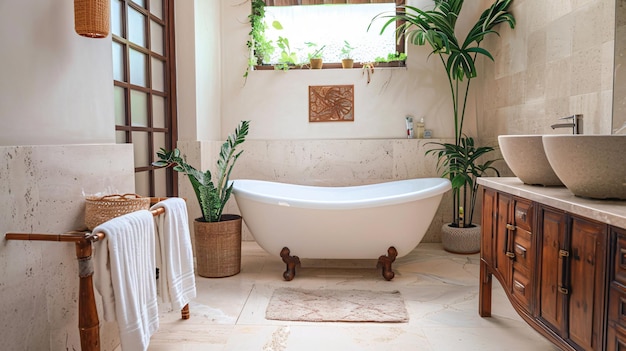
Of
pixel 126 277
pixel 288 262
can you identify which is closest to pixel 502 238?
pixel 288 262

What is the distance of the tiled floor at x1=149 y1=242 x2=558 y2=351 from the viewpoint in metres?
2.09

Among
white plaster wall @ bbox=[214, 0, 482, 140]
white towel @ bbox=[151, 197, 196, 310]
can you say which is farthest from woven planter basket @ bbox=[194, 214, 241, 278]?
white plaster wall @ bbox=[214, 0, 482, 140]

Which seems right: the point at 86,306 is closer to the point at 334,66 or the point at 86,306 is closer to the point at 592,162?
the point at 592,162

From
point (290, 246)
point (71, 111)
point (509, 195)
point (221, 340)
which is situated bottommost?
point (221, 340)

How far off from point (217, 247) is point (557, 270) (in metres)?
2.12

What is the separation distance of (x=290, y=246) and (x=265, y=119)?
5.05 feet

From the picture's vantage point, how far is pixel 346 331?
223 centimetres

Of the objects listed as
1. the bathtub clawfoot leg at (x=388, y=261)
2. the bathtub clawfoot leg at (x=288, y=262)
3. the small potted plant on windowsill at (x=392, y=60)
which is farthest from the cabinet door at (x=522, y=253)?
the small potted plant on windowsill at (x=392, y=60)

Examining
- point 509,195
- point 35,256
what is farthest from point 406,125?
point 35,256

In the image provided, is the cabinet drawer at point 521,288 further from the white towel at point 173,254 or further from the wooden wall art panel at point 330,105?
the wooden wall art panel at point 330,105

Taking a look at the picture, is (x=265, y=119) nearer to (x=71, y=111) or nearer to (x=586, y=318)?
(x=71, y=111)

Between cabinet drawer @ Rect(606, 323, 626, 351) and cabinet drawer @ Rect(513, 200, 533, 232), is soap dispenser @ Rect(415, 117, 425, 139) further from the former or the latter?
cabinet drawer @ Rect(606, 323, 626, 351)

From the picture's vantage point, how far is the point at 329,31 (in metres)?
4.14

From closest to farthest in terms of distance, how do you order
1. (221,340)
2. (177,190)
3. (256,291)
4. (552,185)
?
(552,185), (221,340), (256,291), (177,190)
